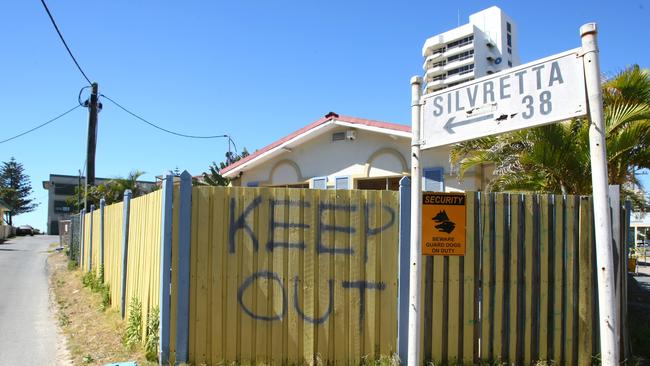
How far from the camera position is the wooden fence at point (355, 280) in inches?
209

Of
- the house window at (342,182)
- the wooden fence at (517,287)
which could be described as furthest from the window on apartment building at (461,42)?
the wooden fence at (517,287)

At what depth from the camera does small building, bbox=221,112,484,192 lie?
38.4ft

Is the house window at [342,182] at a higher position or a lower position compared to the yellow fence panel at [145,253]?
higher

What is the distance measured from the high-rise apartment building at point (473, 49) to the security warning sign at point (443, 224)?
104609 millimetres

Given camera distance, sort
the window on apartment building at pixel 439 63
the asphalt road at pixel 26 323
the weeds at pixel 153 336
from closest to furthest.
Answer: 1. the weeds at pixel 153 336
2. the asphalt road at pixel 26 323
3. the window on apartment building at pixel 439 63

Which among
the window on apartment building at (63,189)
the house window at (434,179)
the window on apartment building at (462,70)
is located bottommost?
the house window at (434,179)

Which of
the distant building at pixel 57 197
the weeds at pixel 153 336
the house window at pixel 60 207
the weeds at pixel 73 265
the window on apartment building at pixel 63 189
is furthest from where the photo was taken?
the window on apartment building at pixel 63 189

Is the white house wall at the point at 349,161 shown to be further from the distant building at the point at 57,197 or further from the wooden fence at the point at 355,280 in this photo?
the distant building at the point at 57,197

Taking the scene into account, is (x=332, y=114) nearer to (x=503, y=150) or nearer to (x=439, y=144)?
(x=503, y=150)

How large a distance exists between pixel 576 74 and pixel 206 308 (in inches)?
150

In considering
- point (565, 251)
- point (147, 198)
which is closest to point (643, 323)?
point (565, 251)

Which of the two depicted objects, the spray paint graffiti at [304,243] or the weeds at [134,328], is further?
the weeds at [134,328]

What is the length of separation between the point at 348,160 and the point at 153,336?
335 inches

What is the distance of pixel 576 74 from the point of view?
3498 mm
